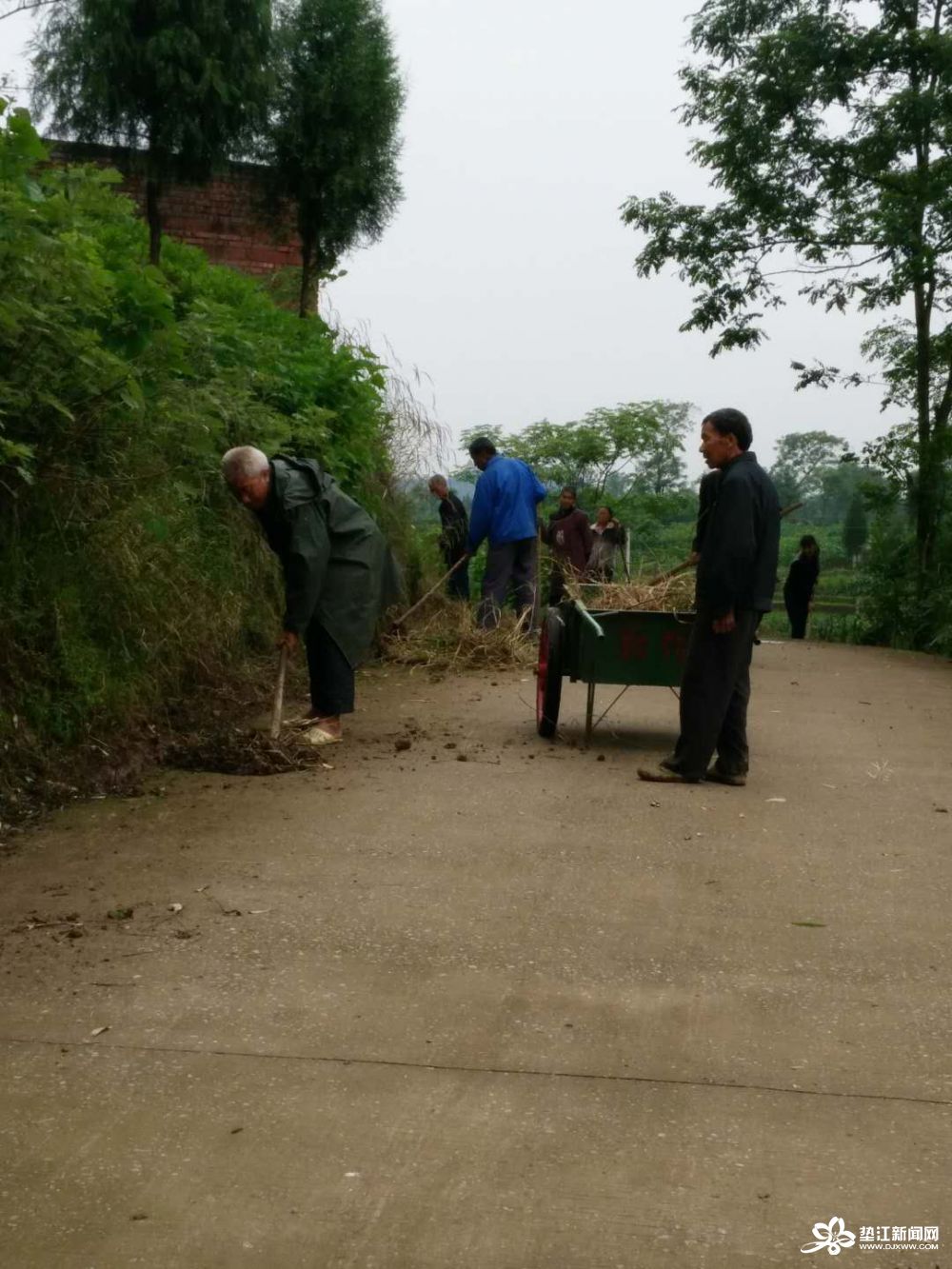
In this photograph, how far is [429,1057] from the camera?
4656mm

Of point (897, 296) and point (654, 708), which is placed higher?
point (897, 296)

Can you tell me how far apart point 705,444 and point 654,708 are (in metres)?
3.51

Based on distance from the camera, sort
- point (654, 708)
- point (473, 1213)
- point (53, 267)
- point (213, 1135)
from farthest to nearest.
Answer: point (654, 708)
point (53, 267)
point (213, 1135)
point (473, 1213)

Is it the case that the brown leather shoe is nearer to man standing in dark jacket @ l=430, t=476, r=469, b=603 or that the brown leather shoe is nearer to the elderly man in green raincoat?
the elderly man in green raincoat

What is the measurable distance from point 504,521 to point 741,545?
7.76 m

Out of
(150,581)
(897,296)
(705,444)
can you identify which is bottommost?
(150,581)

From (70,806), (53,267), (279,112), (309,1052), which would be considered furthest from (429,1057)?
(279,112)

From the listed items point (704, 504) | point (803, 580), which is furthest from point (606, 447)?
point (704, 504)

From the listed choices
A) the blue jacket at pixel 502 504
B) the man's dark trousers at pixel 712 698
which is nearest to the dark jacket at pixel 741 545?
the man's dark trousers at pixel 712 698

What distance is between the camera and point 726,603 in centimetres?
884

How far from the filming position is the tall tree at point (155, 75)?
1655 cm

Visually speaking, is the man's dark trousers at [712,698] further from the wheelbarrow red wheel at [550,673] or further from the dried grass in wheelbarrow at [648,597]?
the wheelbarrow red wheel at [550,673]

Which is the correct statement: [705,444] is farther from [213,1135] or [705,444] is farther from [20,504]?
[213,1135]

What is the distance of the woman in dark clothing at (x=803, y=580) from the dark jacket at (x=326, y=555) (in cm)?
1731
